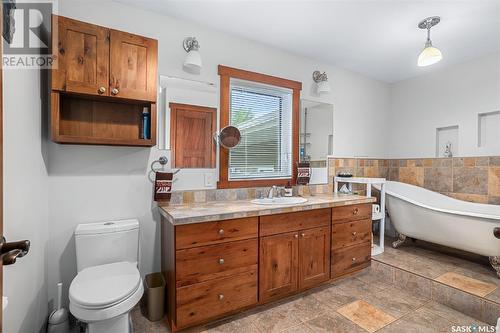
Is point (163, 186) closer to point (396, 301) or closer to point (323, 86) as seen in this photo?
point (323, 86)

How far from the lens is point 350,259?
2.52m

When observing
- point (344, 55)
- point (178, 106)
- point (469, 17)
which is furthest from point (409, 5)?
point (178, 106)

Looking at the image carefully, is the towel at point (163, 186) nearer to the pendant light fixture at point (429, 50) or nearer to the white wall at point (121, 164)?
the white wall at point (121, 164)

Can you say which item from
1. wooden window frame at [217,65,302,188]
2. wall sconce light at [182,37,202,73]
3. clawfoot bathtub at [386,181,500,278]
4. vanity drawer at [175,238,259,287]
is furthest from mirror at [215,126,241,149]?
clawfoot bathtub at [386,181,500,278]

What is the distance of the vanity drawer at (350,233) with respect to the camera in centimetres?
240

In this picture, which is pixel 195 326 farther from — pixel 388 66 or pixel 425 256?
pixel 388 66

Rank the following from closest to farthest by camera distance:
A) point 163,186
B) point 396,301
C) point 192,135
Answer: point 163,186 < point 396,301 < point 192,135

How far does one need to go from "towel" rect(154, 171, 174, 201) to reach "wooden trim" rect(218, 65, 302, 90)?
1138mm

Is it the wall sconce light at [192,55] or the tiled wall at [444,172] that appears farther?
the tiled wall at [444,172]

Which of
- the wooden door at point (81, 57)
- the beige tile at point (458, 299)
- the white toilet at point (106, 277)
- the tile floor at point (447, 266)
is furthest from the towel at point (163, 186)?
the beige tile at point (458, 299)

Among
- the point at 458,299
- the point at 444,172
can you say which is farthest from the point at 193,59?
the point at 444,172

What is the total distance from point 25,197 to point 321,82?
2.91 m

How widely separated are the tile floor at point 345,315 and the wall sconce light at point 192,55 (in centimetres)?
213

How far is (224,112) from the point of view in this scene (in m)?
2.43
